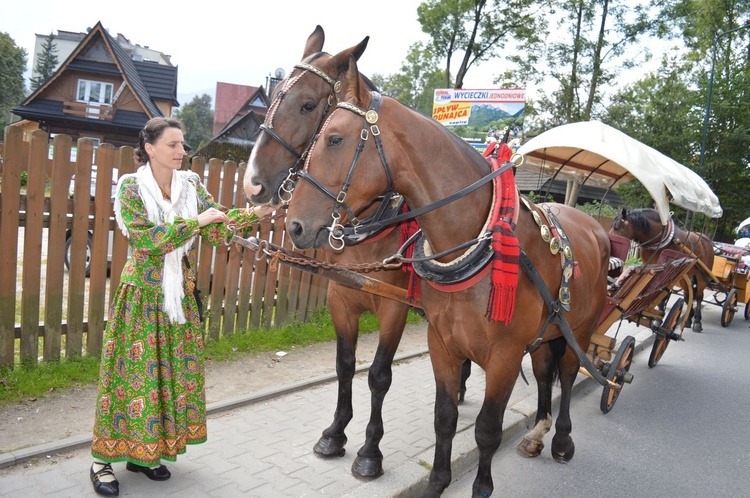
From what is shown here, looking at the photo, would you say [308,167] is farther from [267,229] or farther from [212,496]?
[267,229]

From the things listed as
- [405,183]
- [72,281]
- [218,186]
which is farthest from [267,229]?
[405,183]

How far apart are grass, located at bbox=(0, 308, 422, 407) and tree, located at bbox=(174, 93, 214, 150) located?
65.0 meters

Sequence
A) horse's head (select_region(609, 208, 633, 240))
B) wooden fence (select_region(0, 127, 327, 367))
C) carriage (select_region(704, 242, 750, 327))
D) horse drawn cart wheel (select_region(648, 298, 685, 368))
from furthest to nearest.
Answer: carriage (select_region(704, 242, 750, 327)) → horse drawn cart wheel (select_region(648, 298, 685, 368)) → horse's head (select_region(609, 208, 633, 240)) → wooden fence (select_region(0, 127, 327, 367))

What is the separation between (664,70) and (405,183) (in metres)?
30.1

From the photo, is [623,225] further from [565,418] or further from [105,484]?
[105,484]

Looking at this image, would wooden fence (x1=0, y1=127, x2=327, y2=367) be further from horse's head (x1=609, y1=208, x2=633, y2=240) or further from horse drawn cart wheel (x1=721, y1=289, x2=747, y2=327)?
horse drawn cart wheel (x1=721, y1=289, x2=747, y2=327)

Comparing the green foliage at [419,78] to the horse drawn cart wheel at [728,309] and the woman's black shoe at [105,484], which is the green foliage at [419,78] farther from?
the woman's black shoe at [105,484]

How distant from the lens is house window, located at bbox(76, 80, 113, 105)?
26125 millimetres

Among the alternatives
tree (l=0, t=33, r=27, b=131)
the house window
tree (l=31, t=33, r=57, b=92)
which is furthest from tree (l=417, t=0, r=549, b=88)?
tree (l=31, t=33, r=57, b=92)

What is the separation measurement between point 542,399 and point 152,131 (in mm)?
3417

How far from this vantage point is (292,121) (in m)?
2.98

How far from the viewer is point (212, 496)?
9.55ft

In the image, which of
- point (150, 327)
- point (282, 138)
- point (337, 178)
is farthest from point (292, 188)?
point (150, 327)

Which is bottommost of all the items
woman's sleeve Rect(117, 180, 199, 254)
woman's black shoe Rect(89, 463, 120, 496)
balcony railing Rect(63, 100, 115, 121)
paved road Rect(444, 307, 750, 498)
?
paved road Rect(444, 307, 750, 498)
